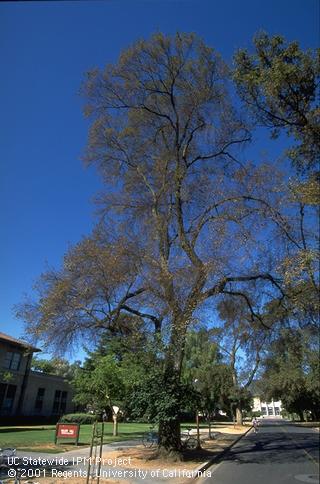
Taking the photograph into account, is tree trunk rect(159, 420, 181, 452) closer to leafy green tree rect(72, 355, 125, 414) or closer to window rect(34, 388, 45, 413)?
leafy green tree rect(72, 355, 125, 414)

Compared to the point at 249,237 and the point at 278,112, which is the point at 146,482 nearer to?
the point at 249,237

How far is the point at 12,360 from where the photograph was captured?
139 feet

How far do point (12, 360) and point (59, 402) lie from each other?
489 inches

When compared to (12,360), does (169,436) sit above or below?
below

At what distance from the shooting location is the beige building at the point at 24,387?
40.1 meters

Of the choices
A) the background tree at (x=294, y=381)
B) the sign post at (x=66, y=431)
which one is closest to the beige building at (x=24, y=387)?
the sign post at (x=66, y=431)

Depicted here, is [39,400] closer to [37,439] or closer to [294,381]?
[37,439]

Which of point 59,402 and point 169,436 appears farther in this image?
point 59,402

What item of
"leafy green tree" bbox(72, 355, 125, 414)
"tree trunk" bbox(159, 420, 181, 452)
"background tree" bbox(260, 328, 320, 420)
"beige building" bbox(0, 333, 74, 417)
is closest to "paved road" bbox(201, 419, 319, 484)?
"tree trunk" bbox(159, 420, 181, 452)

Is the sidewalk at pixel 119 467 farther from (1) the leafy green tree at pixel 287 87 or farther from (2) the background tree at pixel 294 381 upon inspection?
(2) the background tree at pixel 294 381

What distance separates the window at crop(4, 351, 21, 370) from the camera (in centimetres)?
4125

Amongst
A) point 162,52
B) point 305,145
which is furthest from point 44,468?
point 162,52

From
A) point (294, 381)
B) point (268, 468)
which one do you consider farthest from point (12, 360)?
point (294, 381)

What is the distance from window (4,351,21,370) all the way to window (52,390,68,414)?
1033cm
